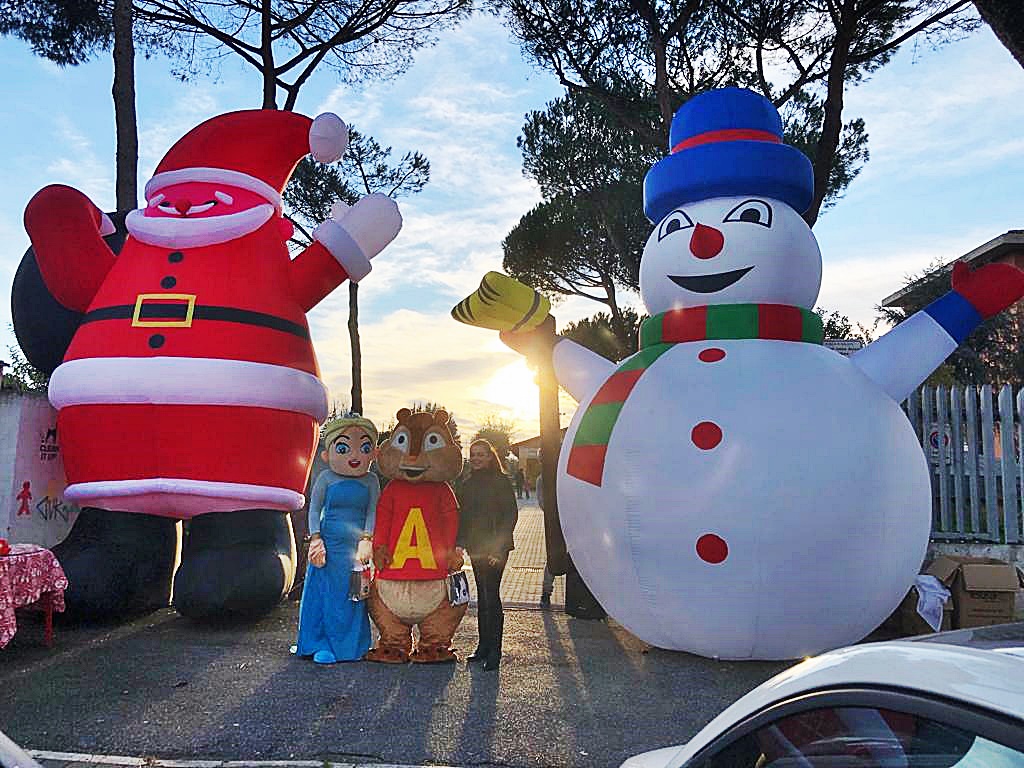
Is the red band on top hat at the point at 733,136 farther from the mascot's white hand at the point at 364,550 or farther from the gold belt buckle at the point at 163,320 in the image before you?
the gold belt buckle at the point at 163,320

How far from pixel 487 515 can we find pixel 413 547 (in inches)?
19.6

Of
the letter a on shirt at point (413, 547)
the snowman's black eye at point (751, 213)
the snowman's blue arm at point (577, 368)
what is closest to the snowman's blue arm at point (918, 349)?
the snowman's black eye at point (751, 213)

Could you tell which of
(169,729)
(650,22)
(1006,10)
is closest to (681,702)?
(169,729)

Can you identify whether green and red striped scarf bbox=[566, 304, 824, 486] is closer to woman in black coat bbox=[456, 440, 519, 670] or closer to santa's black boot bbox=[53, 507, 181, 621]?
woman in black coat bbox=[456, 440, 519, 670]

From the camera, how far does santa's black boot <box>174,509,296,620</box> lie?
19.1 feet

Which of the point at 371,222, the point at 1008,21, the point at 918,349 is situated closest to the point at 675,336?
the point at 918,349

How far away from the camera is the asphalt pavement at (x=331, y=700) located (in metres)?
3.94

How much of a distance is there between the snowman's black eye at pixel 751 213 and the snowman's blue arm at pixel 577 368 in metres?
1.34

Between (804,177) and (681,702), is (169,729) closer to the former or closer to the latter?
(681,702)

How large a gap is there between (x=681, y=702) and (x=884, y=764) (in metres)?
3.57

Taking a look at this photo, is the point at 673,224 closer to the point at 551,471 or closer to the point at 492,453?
the point at 492,453

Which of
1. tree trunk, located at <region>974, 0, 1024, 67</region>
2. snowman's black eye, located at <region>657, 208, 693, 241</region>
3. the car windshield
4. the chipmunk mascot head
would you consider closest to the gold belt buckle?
the chipmunk mascot head

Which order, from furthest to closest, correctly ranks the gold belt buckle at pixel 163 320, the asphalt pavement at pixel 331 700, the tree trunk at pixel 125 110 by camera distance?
1. the tree trunk at pixel 125 110
2. the gold belt buckle at pixel 163 320
3. the asphalt pavement at pixel 331 700

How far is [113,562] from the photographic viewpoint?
241 inches
